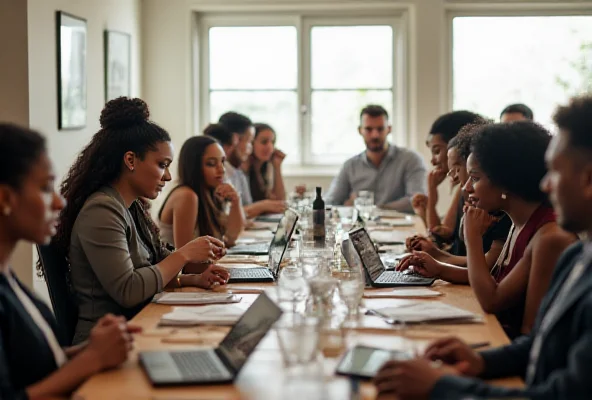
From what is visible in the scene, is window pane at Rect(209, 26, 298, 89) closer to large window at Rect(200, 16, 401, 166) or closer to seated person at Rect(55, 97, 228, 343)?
large window at Rect(200, 16, 401, 166)

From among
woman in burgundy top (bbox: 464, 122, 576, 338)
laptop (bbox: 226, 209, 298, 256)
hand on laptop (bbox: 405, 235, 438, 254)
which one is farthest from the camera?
hand on laptop (bbox: 405, 235, 438, 254)

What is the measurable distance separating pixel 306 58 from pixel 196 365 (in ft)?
19.8

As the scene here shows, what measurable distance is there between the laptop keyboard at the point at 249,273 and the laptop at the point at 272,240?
6.1 inches

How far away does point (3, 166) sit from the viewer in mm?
1762

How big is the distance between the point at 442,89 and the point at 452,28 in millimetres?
546

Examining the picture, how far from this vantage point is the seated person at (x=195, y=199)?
411 cm

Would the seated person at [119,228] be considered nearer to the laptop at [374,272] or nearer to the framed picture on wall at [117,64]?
the laptop at [374,272]

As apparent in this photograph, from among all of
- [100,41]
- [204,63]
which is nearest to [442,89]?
[204,63]

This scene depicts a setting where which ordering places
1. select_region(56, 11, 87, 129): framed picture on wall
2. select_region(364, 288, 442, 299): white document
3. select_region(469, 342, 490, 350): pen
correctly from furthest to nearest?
1. select_region(56, 11, 87, 129): framed picture on wall
2. select_region(364, 288, 442, 299): white document
3. select_region(469, 342, 490, 350): pen

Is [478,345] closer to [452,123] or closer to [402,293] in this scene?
[402,293]

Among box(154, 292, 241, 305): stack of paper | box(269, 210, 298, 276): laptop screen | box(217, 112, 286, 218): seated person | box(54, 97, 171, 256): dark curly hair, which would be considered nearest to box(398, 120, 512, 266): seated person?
box(269, 210, 298, 276): laptop screen

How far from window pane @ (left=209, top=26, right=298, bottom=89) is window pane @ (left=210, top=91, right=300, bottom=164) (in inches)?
3.9

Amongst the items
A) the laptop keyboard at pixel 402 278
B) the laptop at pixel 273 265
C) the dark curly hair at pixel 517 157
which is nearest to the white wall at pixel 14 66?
the laptop at pixel 273 265

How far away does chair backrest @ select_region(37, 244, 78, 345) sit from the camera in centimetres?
274
